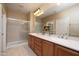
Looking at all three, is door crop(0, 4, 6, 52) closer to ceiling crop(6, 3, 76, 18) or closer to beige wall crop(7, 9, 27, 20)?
beige wall crop(7, 9, 27, 20)

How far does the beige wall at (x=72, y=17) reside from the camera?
6.21 feet

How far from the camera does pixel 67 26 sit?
80.0 inches

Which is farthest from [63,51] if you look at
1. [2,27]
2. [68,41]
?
[2,27]

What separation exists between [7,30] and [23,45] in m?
0.48

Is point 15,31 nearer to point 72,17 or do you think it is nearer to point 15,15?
point 15,15

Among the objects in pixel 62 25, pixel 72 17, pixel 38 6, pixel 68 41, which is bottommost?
pixel 68 41

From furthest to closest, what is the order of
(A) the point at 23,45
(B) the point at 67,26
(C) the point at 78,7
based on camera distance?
(A) the point at 23,45 < (B) the point at 67,26 < (C) the point at 78,7

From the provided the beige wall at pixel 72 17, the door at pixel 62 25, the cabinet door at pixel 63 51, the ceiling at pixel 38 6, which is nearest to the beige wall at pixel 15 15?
the ceiling at pixel 38 6

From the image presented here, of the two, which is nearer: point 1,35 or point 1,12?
point 1,12

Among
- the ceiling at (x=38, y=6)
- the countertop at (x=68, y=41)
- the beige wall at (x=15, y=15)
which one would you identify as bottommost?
the countertop at (x=68, y=41)

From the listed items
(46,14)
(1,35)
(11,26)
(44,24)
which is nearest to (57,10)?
(46,14)

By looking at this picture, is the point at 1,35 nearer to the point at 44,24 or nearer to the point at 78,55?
the point at 44,24

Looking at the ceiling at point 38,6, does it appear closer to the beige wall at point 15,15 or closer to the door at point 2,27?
the beige wall at point 15,15

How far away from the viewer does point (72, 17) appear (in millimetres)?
2000
